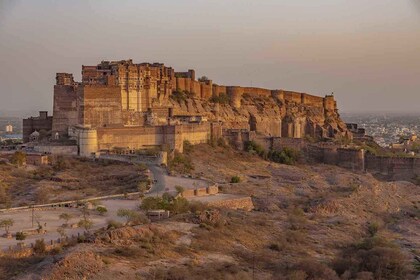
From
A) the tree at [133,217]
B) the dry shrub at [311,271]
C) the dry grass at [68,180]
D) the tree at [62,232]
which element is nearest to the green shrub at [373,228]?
the dry shrub at [311,271]

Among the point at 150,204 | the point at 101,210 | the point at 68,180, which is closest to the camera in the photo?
the point at 101,210

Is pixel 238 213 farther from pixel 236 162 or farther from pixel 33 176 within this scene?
pixel 236 162

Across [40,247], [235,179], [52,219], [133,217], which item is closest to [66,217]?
[52,219]

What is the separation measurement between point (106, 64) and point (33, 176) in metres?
12.5

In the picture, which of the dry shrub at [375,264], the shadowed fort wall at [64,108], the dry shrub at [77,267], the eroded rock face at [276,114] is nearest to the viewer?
the dry shrub at [77,267]

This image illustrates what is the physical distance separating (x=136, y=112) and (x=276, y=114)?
14.6 metres

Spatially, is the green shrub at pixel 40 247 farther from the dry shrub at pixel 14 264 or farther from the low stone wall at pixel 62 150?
the low stone wall at pixel 62 150

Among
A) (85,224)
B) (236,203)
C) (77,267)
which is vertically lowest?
(236,203)

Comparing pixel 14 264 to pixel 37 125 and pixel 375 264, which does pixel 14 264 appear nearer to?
pixel 375 264

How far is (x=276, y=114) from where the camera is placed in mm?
45031

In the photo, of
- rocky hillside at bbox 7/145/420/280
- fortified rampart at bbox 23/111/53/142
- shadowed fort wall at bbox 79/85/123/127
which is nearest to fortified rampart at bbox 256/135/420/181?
rocky hillside at bbox 7/145/420/280

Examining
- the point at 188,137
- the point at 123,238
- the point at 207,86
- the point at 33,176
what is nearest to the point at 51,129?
the point at 188,137

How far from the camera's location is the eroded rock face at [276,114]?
1577 inches

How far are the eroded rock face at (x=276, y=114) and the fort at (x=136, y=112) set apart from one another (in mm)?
94
